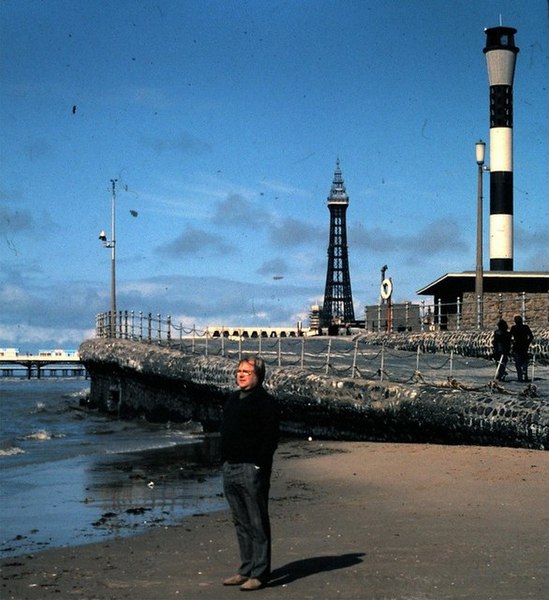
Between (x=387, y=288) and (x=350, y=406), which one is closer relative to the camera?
(x=350, y=406)

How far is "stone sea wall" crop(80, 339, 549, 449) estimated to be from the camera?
52.0ft

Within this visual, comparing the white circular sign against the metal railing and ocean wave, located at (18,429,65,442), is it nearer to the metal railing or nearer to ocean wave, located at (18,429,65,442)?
the metal railing

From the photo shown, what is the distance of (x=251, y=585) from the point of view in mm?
7746

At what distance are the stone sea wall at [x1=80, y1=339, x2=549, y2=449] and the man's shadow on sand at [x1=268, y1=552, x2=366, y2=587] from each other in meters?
7.14

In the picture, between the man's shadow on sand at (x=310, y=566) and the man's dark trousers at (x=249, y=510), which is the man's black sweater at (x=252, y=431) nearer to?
the man's dark trousers at (x=249, y=510)

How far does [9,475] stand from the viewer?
1620cm

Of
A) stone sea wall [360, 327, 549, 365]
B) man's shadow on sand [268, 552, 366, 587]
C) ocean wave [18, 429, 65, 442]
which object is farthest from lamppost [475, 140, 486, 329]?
man's shadow on sand [268, 552, 366, 587]

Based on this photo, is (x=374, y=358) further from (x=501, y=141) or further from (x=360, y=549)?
(x=501, y=141)

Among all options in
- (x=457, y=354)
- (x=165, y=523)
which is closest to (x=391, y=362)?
(x=457, y=354)

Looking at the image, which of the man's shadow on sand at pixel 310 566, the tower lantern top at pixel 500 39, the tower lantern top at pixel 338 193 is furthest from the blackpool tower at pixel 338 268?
the man's shadow on sand at pixel 310 566

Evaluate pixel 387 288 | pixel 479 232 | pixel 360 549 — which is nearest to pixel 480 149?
pixel 479 232

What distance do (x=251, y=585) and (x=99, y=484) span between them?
23.4ft

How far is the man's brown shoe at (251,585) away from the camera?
7.73 meters

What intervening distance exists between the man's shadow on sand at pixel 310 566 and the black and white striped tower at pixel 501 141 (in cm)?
4148
